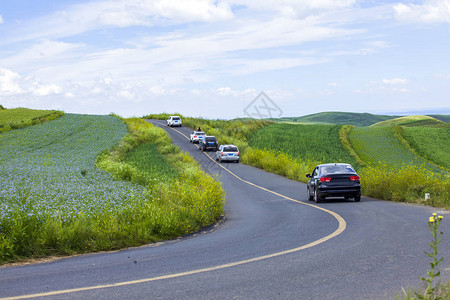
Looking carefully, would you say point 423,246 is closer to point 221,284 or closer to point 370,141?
point 221,284

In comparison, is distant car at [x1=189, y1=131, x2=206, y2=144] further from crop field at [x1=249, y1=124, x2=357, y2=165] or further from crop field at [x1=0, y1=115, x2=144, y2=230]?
crop field at [x1=0, y1=115, x2=144, y2=230]

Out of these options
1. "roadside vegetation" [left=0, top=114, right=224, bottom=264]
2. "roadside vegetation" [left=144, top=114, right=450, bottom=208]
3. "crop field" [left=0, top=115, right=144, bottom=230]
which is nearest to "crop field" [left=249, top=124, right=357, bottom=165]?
"roadside vegetation" [left=144, top=114, right=450, bottom=208]

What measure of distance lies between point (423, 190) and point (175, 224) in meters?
11.7

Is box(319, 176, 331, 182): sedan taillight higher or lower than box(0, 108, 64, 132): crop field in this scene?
lower

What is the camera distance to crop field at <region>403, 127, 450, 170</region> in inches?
2054

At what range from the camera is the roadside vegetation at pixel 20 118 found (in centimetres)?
5594

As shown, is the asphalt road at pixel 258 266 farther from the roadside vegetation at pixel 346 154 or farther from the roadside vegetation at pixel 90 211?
the roadside vegetation at pixel 346 154

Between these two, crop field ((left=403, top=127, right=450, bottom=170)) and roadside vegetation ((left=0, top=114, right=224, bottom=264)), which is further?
crop field ((left=403, top=127, right=450, bottom=170))

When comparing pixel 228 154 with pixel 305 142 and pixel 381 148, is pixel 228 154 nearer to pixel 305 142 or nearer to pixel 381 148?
pixel 305 142

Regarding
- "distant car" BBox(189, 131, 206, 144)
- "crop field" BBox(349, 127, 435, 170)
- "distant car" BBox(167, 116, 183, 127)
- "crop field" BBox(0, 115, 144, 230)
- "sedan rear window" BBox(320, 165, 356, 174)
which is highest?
"distant car" BBox(167, 116, 183, 127)

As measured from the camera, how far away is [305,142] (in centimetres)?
6138

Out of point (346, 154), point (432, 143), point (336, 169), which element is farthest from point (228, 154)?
point (336, 169)

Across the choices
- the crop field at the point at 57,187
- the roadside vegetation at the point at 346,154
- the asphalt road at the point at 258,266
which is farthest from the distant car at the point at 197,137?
the asphalt road at the point at 258,266

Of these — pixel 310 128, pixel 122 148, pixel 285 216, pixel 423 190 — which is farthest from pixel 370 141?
pixel 285 216
